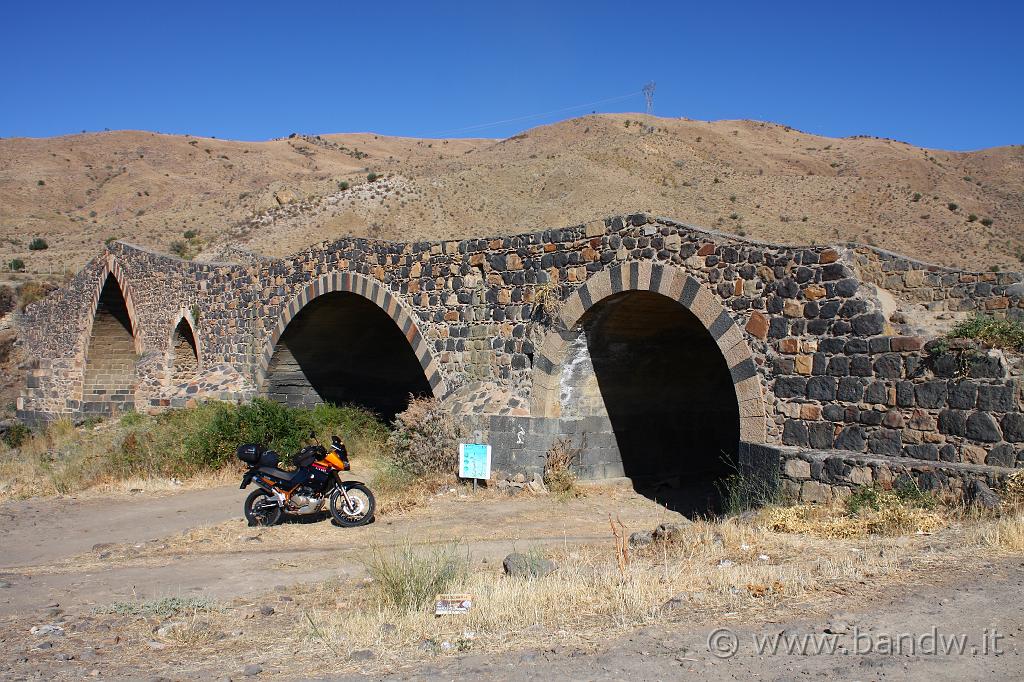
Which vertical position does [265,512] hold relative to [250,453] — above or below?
below

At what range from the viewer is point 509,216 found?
38219 millimetres

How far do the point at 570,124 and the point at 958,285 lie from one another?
44802mm

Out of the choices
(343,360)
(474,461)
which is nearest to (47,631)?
(474,461)

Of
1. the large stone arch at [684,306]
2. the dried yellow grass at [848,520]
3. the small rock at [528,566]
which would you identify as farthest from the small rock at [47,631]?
the large stone arch at [684,306]

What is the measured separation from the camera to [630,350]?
12492mm

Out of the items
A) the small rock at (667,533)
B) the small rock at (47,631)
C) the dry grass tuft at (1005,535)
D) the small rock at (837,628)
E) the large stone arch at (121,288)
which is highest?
the large stone arch at (121,288)

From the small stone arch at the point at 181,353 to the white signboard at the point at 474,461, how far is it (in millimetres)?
10766

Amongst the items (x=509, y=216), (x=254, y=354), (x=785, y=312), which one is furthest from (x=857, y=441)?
(x=509, y=216)

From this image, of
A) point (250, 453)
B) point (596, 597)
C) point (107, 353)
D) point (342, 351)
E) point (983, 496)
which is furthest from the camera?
point (107, 353)

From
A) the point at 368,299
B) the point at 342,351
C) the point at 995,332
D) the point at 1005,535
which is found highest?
the point at 368,299

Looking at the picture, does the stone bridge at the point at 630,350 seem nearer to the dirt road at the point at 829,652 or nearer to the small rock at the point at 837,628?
the dirt road at the point at 829,652

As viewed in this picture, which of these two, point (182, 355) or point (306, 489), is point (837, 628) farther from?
point (182, 355)

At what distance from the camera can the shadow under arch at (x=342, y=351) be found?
1589cm

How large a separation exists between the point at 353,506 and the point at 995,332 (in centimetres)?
707
